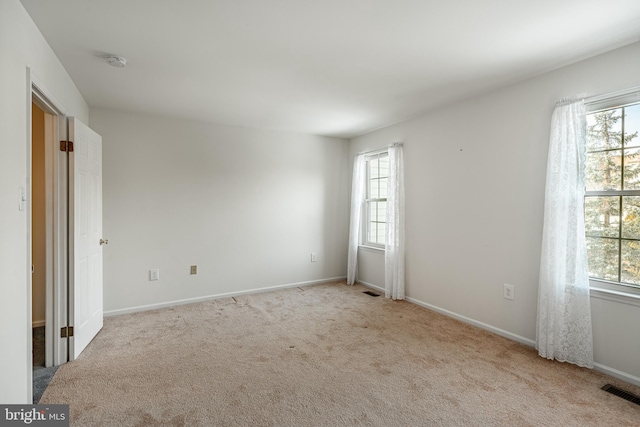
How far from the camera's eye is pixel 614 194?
238 cm

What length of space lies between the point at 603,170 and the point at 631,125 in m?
0.36

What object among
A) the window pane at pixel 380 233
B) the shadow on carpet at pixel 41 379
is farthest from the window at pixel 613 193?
the shadow on carpet at pixel 41 379

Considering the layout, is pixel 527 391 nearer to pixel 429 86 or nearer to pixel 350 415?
pixel 350 415

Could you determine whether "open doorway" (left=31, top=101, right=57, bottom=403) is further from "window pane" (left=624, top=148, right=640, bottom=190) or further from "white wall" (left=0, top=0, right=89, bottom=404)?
"window pane" (left=624, top=148, right=640, bottom=190)

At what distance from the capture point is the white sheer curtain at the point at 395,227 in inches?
162

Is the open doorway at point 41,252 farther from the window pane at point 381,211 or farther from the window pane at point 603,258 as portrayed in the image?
the window pane at point 603,258

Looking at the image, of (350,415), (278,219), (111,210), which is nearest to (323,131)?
(278,219)

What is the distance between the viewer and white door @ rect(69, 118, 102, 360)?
2586 mm

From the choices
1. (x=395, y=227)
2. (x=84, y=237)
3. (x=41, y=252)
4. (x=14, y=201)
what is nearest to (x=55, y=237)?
(x=84, y=237)

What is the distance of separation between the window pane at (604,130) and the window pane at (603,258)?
74 centimetres

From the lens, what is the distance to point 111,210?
3650 mm

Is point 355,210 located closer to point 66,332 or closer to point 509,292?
point 509,292

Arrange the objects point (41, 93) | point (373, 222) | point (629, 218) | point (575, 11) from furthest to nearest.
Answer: point (373, 222), point (629, 218), point (41, 93), point (575, 11)

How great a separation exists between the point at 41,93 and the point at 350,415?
114 inches
